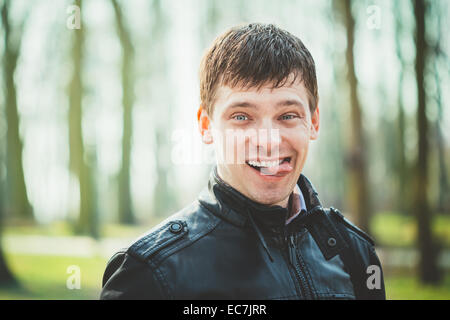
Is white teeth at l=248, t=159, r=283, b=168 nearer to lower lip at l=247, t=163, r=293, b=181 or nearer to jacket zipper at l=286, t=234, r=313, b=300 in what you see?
lower lip at l=247, t=163, r=293, b=181

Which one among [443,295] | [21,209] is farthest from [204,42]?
[443,295]

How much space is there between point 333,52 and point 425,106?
4869 millimetres

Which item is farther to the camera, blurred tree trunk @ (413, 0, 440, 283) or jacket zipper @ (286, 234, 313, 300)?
blurred tree trunk @ (413, 0, 440, 283)

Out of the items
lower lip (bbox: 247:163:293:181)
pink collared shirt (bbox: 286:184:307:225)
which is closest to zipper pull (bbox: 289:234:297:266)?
pink collared shirt (bbox: 286:184:307:225)

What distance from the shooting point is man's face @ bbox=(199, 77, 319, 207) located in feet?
5.08

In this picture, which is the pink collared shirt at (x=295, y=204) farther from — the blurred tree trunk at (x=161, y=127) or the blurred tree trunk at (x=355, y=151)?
the blurred tree trunk at (x=161, y=127)

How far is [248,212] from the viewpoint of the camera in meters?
1.56

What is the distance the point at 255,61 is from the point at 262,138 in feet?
1.01

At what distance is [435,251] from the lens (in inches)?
302

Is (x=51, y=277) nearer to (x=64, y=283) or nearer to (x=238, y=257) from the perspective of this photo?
(x=64, y=283)

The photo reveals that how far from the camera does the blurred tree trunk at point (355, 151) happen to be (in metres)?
8.35

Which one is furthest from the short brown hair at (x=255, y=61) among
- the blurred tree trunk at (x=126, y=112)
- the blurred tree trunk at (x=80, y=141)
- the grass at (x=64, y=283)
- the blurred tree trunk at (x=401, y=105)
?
the blurred tree trunk at (x=126, y=112)

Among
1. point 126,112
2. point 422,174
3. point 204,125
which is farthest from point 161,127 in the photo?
point 204,125
